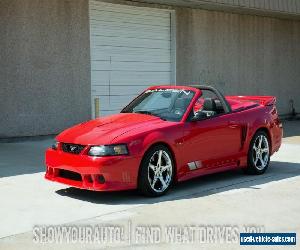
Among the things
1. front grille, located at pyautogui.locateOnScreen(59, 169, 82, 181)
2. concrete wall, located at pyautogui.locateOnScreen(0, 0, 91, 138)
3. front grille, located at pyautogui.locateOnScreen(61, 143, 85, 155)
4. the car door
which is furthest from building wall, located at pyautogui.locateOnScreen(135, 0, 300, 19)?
front grille, located at pyautogui.locateOnScreen(59, 169, 82, 181)

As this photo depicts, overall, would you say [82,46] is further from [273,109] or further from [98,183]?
[98,183]

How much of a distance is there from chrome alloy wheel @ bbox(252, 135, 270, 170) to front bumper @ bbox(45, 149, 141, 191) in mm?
2587

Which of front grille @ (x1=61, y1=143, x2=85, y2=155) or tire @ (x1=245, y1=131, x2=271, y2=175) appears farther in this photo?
tire @ (x1=245, y1=131, x2=271, y2=175)

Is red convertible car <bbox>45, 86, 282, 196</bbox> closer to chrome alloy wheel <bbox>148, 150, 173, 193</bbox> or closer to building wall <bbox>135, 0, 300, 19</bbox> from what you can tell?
chrome alloy wheel <bbox>148, 150, 173, 193</bbox>

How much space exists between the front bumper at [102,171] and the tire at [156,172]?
121 millimetres

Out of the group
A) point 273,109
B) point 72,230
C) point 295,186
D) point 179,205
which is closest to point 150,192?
point 179,205

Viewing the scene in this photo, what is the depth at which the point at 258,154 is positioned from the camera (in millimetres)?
8867

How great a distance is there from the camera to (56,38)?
13422mm

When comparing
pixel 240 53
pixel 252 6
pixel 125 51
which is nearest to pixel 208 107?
pixel 125 51

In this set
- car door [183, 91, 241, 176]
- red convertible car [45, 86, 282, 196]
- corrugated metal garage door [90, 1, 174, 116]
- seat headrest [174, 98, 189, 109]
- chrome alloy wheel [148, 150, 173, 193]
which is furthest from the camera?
corrugated metal garage door [90, 1, 174, 116]

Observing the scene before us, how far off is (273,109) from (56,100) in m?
5.91

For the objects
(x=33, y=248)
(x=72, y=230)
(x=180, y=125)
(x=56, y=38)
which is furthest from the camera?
(x=56, y=38)

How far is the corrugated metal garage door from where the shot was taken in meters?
14.5

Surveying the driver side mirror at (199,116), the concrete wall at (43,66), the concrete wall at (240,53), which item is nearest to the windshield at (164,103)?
the driver side mirror at (199,116)
